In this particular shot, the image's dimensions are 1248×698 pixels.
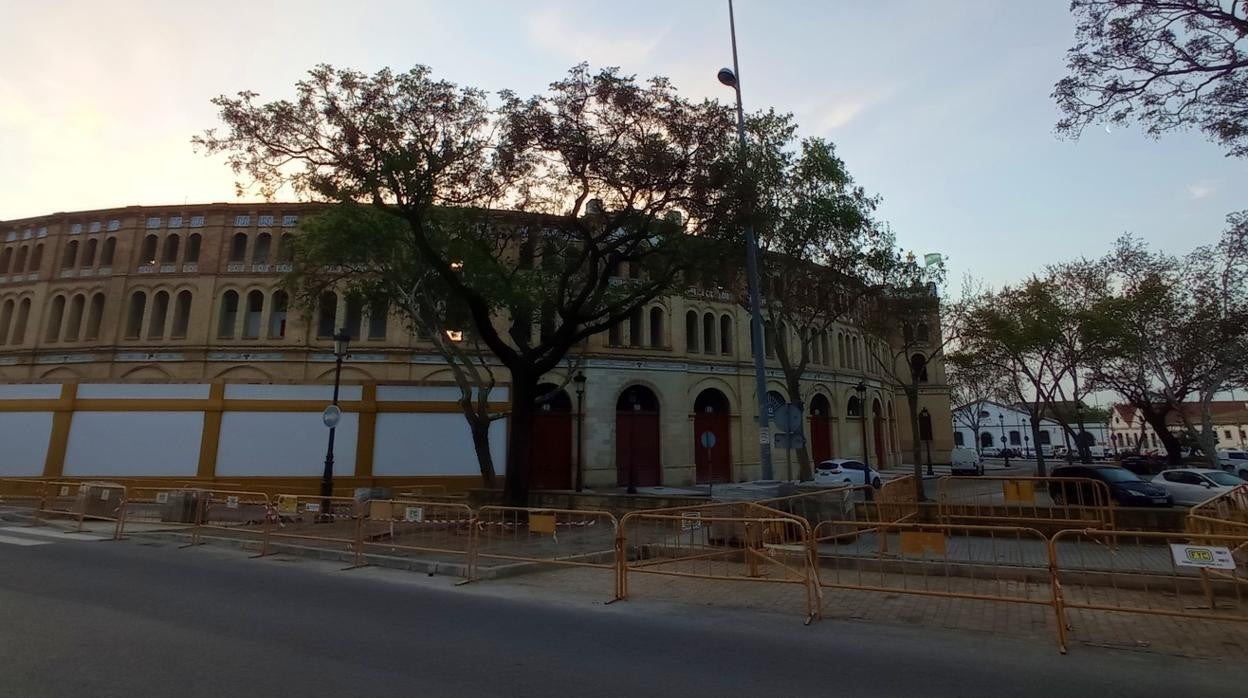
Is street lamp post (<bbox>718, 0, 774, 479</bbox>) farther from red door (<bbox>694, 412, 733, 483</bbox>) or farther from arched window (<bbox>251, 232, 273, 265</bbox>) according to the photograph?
arched window (<bbox>251, 232, 273, 265</bbox>)

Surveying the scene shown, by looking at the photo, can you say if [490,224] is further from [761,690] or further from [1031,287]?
[1031,287]

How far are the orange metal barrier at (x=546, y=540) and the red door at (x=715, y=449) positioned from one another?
14474mm

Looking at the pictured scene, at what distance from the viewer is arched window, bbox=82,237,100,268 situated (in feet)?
107

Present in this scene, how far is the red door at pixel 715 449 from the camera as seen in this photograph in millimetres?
30875

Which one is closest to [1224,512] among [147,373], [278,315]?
[278,315]

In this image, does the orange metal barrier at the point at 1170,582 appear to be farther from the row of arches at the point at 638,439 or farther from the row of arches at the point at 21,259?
the row of arches at the point at 21,259

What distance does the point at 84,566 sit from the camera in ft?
32.6

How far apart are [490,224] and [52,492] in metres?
15.6

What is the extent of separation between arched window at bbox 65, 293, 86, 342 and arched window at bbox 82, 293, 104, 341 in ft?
2.09

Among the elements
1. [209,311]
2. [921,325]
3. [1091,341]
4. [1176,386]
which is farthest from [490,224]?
[1176,386]

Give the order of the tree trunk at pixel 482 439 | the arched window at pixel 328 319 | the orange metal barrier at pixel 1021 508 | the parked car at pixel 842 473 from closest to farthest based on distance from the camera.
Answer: the orange metal barrier at pixel 1021 508, the tree trunk at pixel 482 439, the parked car at pixel 842 473, the arched window at pixel 328 319

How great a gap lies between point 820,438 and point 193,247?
35320 millimetres

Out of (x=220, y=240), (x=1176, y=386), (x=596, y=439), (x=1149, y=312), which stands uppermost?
(x=220, y=240)

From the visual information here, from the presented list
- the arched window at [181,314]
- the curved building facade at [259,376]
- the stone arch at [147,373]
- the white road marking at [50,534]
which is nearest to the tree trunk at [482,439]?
the curved building facade at [259,376]
